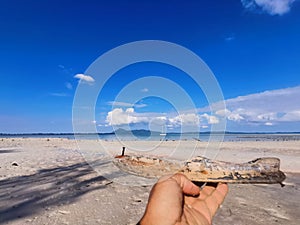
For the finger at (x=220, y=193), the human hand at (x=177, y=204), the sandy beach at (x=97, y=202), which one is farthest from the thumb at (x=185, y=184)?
the sandy beach at (x=97, y=202)

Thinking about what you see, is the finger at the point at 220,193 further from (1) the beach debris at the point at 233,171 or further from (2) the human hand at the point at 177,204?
(1) the beach debris at the point at 233,171

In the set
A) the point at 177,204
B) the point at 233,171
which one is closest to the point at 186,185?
the point at 177,204

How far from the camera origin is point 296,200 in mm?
7012

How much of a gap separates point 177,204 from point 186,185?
231mm

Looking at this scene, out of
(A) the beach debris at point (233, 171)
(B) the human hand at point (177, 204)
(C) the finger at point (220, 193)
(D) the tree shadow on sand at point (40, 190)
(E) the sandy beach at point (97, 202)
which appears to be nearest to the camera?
(B) the human hand at point (177, 204)

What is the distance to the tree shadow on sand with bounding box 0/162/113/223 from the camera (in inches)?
212

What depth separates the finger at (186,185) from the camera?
6.88 feet

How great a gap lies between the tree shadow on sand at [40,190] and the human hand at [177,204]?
4036 mm

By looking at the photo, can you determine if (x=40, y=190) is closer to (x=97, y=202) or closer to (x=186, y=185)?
(x=97, y=202)

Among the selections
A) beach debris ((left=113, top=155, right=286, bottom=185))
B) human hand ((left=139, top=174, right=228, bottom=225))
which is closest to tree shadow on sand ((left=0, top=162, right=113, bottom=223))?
human hand ((left=139, top=174, right=228, bottom=225))

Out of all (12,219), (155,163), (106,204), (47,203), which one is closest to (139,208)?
(106,204)

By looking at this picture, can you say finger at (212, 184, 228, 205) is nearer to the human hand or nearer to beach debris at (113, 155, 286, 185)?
the human hand

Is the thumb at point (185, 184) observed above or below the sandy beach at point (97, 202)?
above

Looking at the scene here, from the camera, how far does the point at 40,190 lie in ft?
22.5
